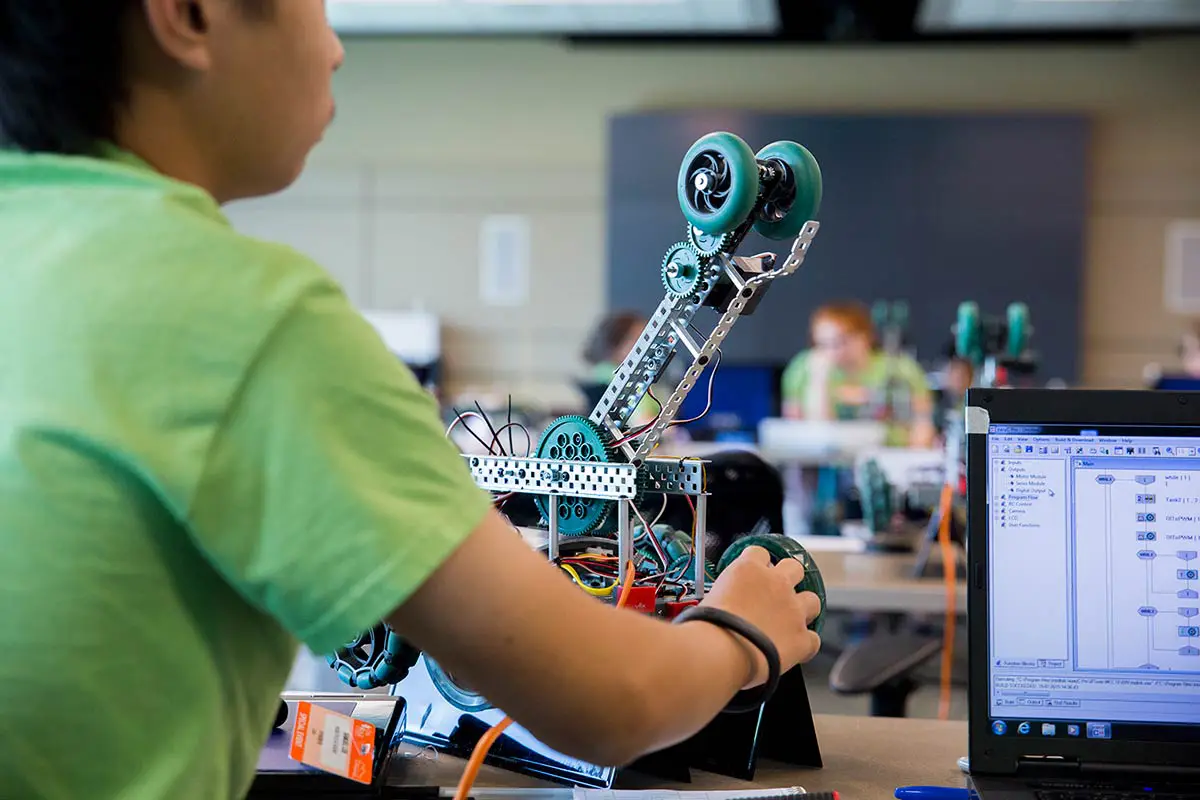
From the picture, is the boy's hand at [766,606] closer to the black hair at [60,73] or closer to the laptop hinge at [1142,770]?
the laptop hinge at [1142,770]

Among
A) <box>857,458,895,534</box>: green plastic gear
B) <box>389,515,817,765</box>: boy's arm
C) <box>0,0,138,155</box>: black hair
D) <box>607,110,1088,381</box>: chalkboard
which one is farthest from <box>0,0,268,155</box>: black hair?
<box>607,110,1088,381</box>: chalkboard

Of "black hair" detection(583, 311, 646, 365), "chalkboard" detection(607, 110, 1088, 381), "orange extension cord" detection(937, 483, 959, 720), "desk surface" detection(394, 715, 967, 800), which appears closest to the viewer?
"desk surface" detection(394, 715, 967, 800)

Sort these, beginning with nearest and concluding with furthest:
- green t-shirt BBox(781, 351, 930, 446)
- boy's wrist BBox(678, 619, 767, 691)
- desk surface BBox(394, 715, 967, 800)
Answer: boy's wrist BBox(678, 619, 767, 691) < desk surface BBox(394, 715, 967, 800) < green t-shirt BBox(781, 351, 930, 446)

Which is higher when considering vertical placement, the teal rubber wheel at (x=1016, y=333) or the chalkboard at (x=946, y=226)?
the chalkboard at (x=946, y=226)

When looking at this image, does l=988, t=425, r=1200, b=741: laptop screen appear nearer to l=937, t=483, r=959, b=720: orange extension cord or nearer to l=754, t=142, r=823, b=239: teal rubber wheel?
l=754, t=142, r=823, b=239: teal rubber wheel

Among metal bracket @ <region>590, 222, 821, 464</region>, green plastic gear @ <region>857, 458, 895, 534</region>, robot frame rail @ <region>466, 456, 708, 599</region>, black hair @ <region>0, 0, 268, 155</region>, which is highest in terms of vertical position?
black hair @ <region>0, 0, 268, 155</region>

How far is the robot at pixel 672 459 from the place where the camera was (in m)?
0.92

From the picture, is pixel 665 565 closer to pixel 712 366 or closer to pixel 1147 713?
pixel 712 366

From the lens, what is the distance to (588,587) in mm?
1022

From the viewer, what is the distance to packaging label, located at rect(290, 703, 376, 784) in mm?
923

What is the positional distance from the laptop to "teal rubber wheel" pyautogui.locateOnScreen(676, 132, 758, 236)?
270 mm

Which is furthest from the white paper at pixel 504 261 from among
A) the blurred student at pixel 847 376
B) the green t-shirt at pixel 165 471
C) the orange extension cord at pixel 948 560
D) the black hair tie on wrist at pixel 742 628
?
the green t-shirt at pixel 165 471

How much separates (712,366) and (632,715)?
46cm

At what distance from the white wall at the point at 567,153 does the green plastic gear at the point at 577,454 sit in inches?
230
